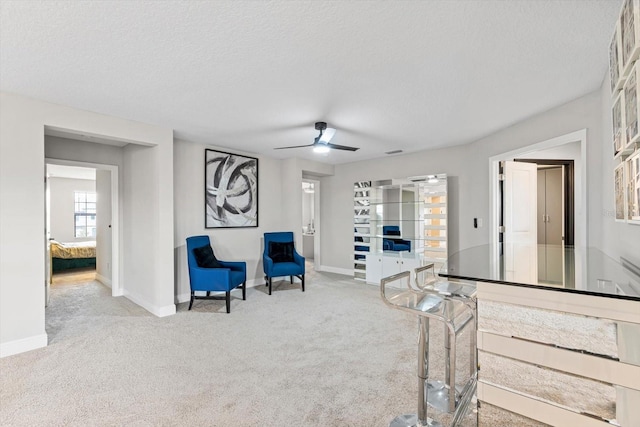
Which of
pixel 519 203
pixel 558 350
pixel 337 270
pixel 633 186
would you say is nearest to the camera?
pixel 558 350

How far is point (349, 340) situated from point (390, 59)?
2.55 meters

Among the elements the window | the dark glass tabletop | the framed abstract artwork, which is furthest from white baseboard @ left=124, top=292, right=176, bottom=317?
the window

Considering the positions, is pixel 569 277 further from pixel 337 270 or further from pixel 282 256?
pixel 337 270

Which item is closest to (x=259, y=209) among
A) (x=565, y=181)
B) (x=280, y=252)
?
(x=280, y=252)

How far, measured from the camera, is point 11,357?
8.61ft

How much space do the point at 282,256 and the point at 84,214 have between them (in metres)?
7.09

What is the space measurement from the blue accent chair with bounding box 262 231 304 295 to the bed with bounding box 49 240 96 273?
4.21 m

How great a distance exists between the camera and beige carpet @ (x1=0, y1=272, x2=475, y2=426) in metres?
1.88

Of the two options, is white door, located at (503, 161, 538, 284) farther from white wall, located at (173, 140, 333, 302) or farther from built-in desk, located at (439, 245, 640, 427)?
white wall, located at (173, 140, 333, 302)

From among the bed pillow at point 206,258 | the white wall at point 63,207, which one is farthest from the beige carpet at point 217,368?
the white wall at point 63,207

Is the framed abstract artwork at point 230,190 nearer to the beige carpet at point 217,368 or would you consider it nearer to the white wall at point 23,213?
the beige carpet at point 217,368

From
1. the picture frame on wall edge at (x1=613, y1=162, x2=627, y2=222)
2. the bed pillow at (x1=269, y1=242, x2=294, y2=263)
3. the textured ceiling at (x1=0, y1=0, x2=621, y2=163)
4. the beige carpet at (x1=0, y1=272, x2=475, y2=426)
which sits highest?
the textured ceiling at (x1=0, y1=0, x2=621, y2=163)

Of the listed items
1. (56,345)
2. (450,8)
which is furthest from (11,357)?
(450,8)

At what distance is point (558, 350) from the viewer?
102 cm
